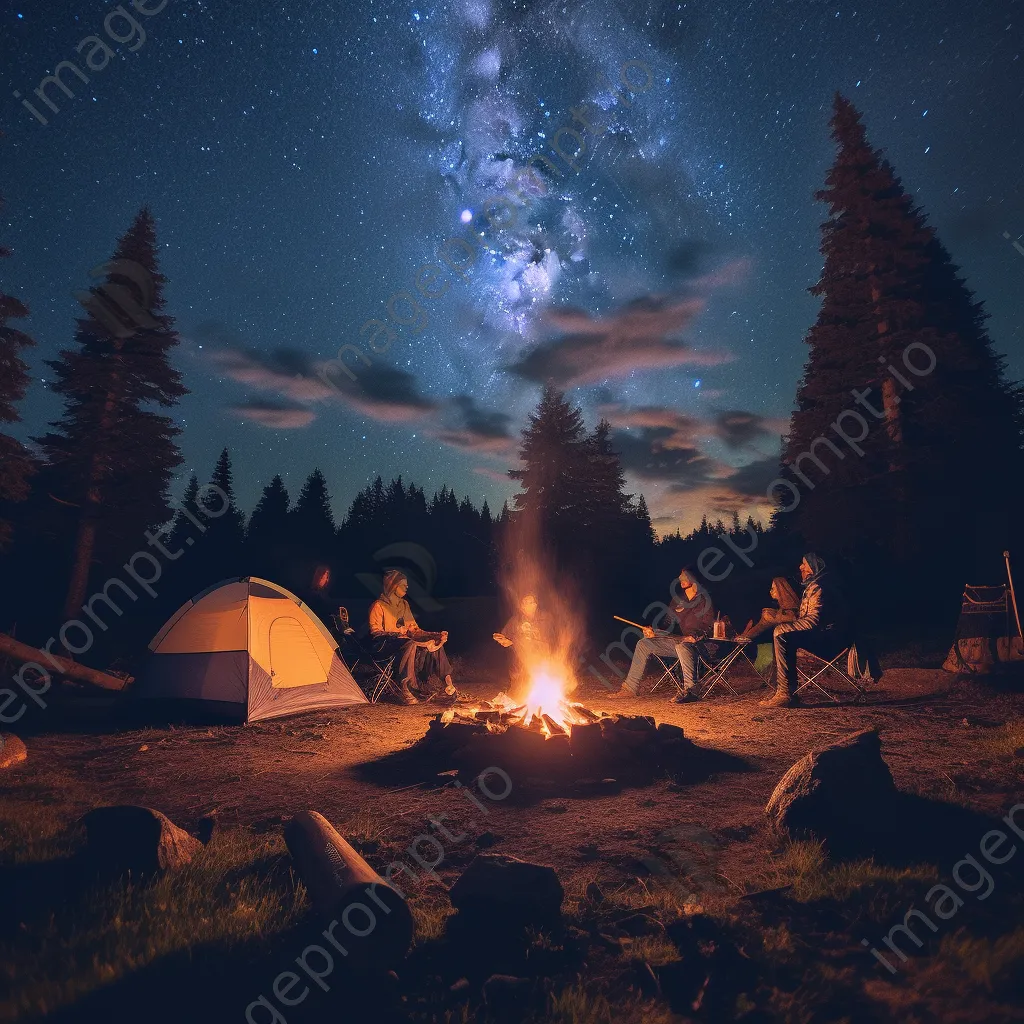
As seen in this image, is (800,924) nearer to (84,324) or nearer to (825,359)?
(825,359)

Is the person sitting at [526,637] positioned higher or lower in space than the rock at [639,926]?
higher

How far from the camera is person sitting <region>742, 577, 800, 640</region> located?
29.5 ft

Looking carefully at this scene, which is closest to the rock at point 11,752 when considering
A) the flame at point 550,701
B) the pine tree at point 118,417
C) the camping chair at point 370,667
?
the camping chair at point 370,667

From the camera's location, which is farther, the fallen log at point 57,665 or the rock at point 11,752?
the fallen log at point 57,665

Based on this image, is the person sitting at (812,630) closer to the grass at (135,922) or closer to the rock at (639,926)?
the rock at (639,926)

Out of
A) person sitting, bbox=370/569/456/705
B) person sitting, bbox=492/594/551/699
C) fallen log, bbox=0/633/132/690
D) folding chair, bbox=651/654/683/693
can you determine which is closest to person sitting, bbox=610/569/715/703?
folding chair, bbox=651/654/683/693

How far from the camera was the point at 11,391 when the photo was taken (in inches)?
537

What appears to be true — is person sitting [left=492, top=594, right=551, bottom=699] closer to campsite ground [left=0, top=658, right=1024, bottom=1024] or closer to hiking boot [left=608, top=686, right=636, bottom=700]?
hiking boot [left=608, top=686, right=636, bottom=700]

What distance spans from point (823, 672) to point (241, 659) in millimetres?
8712

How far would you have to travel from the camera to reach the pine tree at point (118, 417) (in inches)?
690

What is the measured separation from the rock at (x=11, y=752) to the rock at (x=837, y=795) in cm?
702

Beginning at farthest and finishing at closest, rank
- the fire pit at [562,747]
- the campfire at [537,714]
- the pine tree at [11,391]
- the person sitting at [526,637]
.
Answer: the pine tree at [11,391]
the person sitting at [526,637]
the campfire at [537,714]
the fire pit at [562,747]

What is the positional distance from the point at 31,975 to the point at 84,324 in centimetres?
2099

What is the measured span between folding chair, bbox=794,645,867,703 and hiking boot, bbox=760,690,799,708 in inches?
5.1
